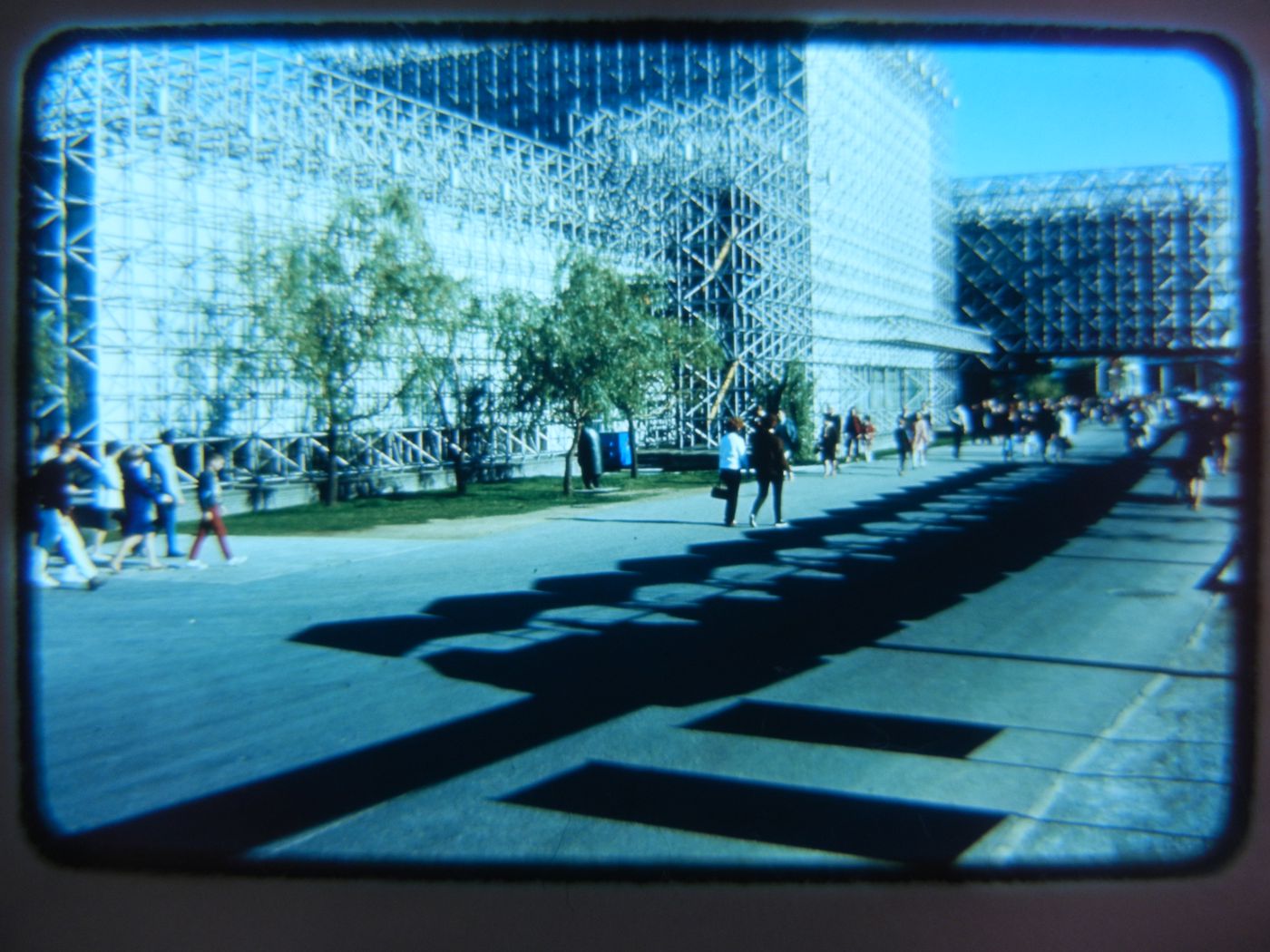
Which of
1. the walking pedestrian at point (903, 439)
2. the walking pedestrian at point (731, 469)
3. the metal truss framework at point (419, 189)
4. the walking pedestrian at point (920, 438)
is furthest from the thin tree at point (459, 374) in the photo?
the walking pedestrian at point (920, 438)

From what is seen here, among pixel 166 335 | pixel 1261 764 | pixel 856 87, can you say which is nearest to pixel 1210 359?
pixel 1261 764

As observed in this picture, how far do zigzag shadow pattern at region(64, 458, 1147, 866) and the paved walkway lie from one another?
0.03 m

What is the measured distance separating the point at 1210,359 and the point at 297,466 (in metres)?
6.69

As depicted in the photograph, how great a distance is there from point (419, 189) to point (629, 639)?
730 cm

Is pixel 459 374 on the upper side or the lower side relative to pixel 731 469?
upper

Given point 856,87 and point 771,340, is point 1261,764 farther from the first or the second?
point 771,340

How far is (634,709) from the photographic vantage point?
5832mm

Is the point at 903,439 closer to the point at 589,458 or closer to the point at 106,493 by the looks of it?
the point at 589,458

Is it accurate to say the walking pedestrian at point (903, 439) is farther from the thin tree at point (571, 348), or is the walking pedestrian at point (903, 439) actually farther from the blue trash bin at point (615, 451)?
the thin tree at point (571, 348)

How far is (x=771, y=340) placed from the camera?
25.7 metres

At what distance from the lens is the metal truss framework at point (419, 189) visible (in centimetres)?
731

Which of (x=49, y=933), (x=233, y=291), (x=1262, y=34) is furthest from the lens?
(x=233, y=291)

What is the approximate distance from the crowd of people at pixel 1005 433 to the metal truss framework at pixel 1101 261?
64 centimetres

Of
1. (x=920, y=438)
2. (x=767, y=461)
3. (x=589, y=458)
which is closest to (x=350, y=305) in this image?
(x=767, y=461)
